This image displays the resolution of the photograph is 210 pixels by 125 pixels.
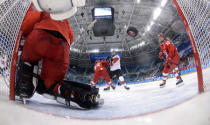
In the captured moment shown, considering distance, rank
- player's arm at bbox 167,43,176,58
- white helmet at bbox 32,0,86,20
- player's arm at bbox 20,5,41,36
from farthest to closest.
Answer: player's arm at bbox 167,43,176,58 < player's arm at bbox 20,5,41,36 < white helmet at bbox 32,0,86,20

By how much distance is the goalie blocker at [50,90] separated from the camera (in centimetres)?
35

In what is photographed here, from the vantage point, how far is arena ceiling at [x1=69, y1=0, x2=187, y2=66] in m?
0.92

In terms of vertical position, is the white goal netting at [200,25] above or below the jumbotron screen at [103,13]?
below

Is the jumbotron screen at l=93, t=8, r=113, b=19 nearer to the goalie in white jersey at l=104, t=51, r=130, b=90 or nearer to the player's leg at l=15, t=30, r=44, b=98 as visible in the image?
the goalie in white jersey at l=104, t=51, r=130, b=90

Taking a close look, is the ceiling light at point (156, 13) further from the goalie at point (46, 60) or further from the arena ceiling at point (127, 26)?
the goalie at point (46, 60)

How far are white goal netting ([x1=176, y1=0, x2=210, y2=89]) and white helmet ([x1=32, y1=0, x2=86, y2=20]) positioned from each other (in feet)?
0.89

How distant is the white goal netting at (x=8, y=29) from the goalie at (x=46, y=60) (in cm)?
2

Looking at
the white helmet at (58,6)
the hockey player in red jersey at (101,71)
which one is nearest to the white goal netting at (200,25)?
the white helmet at (58,6)

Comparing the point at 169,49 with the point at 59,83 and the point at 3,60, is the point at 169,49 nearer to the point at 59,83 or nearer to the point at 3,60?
the point at 59,83

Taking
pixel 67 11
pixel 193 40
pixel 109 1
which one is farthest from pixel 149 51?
pixel 67 11

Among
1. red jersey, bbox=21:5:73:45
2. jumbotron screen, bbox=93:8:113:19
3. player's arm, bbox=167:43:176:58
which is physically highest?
jumbotron screen, bbox=93:8:113:19

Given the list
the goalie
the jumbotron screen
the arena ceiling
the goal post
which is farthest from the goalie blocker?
the jumbotron screen

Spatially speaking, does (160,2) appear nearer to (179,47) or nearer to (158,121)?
(179,47)

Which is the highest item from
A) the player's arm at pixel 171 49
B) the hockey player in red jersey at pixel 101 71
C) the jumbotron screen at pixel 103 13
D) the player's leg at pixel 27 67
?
the jumbotron screen at pixel 103 13
